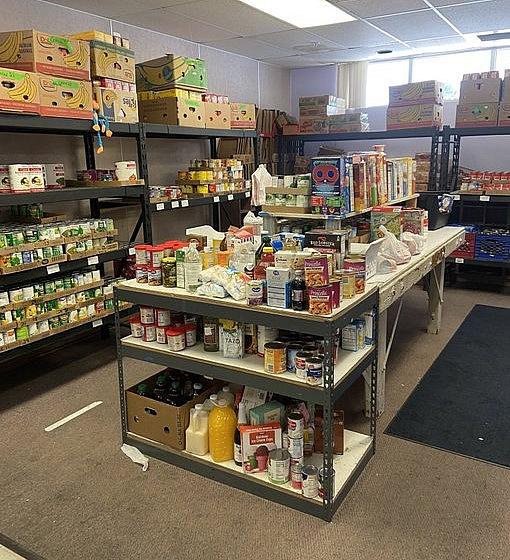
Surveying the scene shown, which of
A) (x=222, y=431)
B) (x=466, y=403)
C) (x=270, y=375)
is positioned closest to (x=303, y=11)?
(x=466, y=403)

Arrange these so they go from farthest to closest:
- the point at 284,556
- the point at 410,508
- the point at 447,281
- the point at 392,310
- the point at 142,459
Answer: the point at 447,281
the point at 392,310
the point at 142,459
the point at 410,508
the point at 284,556

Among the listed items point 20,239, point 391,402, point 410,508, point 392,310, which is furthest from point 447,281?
point 20,239

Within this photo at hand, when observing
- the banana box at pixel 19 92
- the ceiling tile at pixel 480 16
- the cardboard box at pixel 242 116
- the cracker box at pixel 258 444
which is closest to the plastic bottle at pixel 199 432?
the cracker box at pixel 258 444

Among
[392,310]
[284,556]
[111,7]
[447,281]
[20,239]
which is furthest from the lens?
[447,281]

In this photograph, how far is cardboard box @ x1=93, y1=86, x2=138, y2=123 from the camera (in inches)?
141

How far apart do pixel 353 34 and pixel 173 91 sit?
2115 millimetres

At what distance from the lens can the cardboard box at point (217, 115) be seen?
470 cm

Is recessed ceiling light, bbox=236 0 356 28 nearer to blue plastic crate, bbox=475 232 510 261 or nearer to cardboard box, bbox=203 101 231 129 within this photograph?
cardboard box, bbox=203 101 231 129

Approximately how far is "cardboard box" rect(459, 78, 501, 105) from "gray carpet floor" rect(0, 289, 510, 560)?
12.9 ft

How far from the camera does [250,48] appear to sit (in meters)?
5.84

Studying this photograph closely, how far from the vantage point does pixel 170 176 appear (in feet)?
17.7

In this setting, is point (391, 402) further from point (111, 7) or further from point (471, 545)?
point (111, 7)

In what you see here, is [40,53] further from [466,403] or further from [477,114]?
[477,114]

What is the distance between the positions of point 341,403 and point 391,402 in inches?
12.3
